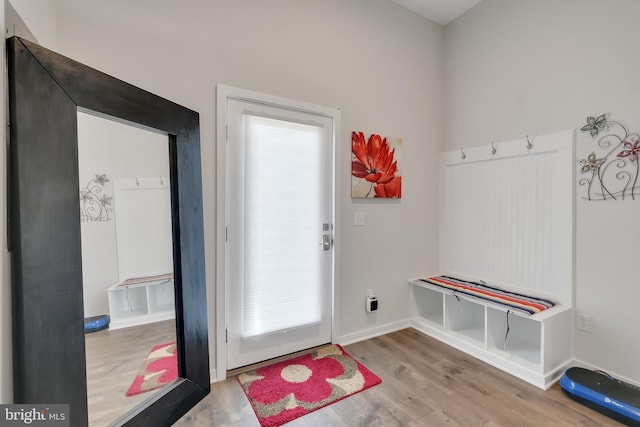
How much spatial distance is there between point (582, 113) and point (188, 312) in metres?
3.04

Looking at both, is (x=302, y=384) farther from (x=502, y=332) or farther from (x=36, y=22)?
(x=36, y=22)

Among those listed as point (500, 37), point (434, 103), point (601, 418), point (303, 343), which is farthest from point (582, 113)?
point (303, 343)

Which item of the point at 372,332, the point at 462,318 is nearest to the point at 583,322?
the point at 462,318

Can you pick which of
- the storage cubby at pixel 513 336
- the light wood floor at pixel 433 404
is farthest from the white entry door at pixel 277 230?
the storage cubby at pixel 513 336

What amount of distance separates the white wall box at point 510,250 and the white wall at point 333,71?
25 cm

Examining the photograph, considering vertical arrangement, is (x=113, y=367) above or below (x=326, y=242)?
below

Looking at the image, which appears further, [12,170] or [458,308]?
[458,308]

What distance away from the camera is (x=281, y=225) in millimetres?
2225

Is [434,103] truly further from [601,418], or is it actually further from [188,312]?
[188,312]

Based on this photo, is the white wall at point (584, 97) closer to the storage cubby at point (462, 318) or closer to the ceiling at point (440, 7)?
the ceiling at point (440, 7)

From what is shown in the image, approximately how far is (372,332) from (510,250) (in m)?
1.45

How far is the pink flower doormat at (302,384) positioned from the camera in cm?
169

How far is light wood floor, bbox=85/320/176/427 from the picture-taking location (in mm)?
1209

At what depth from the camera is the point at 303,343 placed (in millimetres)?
2359
